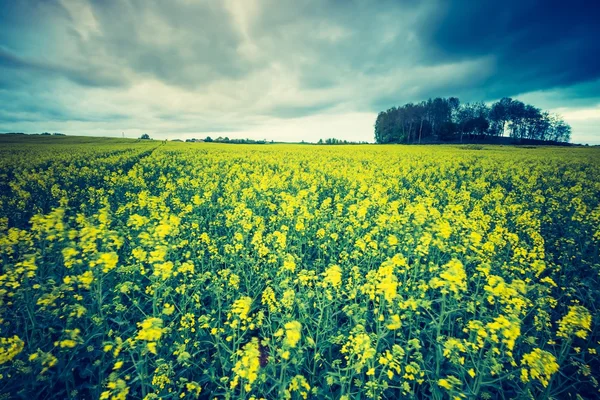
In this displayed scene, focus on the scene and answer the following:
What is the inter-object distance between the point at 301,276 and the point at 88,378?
340 centimetres

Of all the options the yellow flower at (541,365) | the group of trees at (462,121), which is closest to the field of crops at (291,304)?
the yellow flower at (541,365)

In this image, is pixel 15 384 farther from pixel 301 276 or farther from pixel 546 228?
pixel 546 228

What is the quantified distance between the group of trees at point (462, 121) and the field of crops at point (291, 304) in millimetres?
91898

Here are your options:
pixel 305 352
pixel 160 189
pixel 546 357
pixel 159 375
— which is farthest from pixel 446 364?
pixel 160 189

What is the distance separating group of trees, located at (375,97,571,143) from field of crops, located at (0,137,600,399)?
91898 millimetres

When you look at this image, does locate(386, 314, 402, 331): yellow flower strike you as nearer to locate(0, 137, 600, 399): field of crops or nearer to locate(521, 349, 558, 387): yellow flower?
locate(0, 137, 600, 399): field of crops

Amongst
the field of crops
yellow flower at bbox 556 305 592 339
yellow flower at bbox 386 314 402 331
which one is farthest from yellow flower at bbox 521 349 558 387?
yellow flower at bbox 386 314 402 331

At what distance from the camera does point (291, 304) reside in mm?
3488

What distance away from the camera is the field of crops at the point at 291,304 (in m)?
2.89

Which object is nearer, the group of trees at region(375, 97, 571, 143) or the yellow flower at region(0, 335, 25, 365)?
the yellow flower at region(0, 335, 25, 365)

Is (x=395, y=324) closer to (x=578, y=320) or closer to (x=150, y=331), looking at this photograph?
(x=578, y=320)

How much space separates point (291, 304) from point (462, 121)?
112 m

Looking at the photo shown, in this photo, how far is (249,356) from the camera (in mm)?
2309

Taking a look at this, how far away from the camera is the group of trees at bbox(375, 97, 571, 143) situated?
3565 inches
